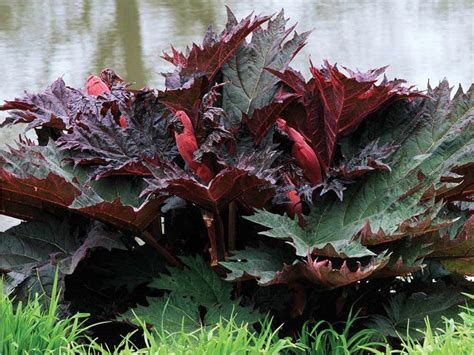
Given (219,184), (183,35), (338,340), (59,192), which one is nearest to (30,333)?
(59,192)

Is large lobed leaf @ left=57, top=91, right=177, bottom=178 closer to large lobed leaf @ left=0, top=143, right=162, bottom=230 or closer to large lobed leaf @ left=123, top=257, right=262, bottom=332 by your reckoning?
large lobed leaf @ left=0, top=143, right=162, bottom=230

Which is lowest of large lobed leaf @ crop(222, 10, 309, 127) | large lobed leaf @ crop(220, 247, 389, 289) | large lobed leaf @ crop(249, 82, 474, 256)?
large lobed leaf @ crop(220, 247, 389, 289)

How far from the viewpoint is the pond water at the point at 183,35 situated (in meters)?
7.29

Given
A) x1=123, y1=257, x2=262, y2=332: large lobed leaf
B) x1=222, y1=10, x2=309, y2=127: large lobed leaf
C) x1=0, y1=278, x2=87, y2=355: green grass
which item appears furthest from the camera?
x1=222, y1=10, x2=309, y2=127: large lobed leaf

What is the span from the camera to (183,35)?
8.59m

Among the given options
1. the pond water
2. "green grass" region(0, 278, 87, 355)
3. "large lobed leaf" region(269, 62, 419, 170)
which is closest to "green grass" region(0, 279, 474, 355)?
"green grass" region(0, 278, 87, 355)

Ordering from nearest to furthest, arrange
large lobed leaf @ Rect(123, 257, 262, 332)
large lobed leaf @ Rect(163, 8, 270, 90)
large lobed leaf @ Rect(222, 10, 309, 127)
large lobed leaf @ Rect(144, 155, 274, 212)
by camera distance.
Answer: large lobed leaf @ Rect(144, 155, 274, 212)
large lobed leaf @ Rect(123, 257, 262, 332)
large lobed leaf @ Rect(163, 8, 270, 90)
large lobed leaf @ Rect(222, 10, 309, 127)

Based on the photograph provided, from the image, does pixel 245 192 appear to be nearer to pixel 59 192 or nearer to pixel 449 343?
pixel 59 192

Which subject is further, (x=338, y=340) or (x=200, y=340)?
(x=338, y=340)

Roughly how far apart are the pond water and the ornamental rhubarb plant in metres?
3.44

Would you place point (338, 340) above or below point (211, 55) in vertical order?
below

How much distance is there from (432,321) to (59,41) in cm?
706

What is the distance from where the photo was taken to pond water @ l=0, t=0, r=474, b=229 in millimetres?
7293

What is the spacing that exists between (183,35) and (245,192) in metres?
6.60
